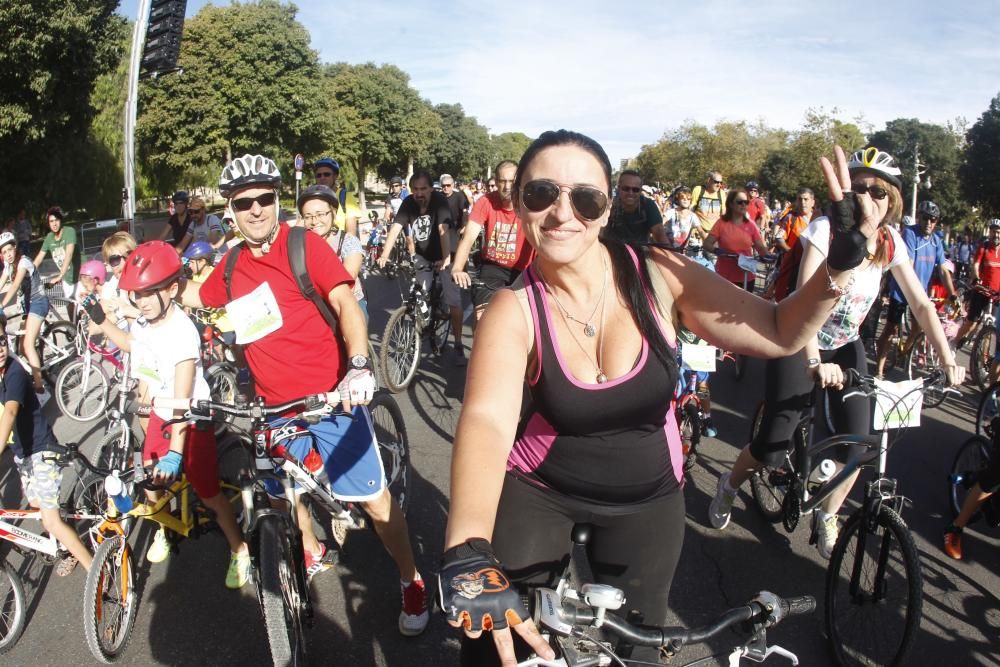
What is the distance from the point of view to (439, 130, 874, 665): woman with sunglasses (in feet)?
6.08

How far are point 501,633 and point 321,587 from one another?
8.92 feet

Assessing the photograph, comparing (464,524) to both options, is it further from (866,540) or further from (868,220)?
(866,540)

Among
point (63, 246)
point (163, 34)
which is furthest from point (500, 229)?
point (163, 34)

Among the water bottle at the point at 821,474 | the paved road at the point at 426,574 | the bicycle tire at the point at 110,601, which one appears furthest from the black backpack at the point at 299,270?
the water bottle at the point at 821,474

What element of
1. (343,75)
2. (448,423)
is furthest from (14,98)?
(343,75)

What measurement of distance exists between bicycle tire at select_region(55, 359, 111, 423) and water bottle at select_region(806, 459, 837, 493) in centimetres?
654

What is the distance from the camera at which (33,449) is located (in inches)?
155

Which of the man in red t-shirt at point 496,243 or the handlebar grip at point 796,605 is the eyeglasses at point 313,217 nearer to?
the man in red t-shirt at point 496,243

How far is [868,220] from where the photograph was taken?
1637 mm

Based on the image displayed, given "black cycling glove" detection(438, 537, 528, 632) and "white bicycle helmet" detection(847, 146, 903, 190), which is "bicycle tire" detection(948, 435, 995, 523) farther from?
"black cycling glove" detection(438, 537, 528, 632)

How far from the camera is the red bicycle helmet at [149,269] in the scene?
127 inches

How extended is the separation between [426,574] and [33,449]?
2435 millimetres

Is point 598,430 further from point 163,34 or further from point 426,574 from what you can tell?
point 163,34

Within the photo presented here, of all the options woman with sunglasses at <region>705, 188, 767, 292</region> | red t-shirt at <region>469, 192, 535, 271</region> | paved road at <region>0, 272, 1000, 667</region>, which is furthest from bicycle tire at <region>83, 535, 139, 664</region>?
woman with sunglasses at <region>705, 188, 767, 292</region>
